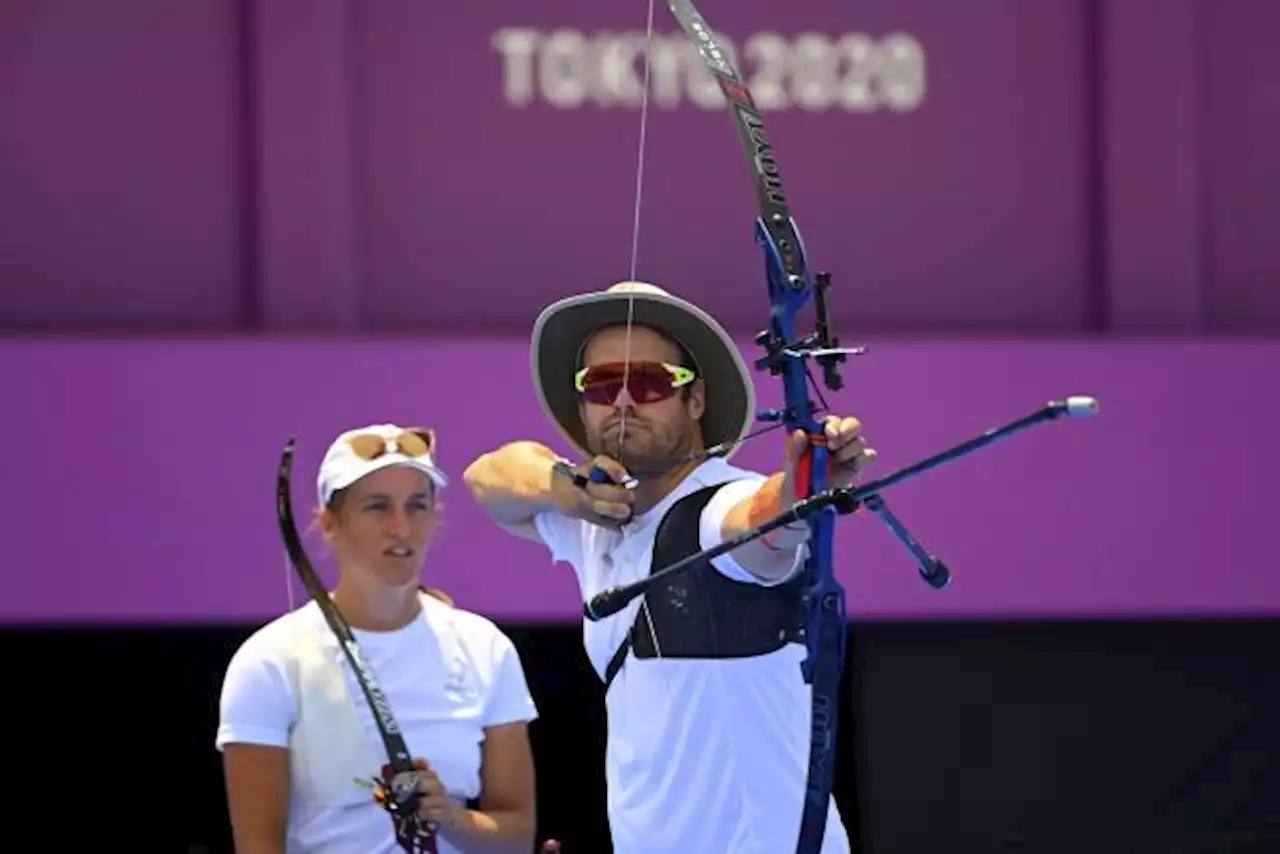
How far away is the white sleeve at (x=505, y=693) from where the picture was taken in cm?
374

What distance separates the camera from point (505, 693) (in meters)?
3.76

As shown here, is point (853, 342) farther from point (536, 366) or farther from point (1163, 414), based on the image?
point (536, 366)

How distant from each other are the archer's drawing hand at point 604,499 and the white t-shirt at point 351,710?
0.68 metres

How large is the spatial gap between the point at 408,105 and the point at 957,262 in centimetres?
120

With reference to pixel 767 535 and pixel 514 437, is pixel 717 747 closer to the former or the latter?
pixel 767 535

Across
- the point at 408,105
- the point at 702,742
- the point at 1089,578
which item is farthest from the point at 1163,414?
the point at 702,742

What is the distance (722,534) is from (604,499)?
0.20m

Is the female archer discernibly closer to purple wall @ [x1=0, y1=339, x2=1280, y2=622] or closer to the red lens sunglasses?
the red lens sunglasses

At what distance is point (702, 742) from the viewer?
9.66 ft

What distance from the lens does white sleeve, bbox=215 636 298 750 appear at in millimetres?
3561

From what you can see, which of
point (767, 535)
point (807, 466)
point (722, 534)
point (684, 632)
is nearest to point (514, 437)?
point (684, 632)

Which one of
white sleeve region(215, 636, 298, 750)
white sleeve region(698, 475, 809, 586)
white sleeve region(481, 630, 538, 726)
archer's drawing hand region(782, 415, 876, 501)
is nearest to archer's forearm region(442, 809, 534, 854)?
white sleeve region(481, 630, 538, 726)

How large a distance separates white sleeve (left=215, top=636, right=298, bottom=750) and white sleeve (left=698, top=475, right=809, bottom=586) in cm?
93

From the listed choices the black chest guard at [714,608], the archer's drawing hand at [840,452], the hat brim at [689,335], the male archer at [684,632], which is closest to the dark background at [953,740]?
the hat brim at [689,335]
